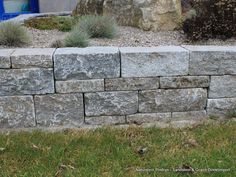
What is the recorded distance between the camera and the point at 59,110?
11.9 feet

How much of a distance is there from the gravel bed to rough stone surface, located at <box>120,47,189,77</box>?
0.55 metres

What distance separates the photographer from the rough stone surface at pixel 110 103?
361 centimetres

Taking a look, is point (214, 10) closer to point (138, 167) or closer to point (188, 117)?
point (188, 117)

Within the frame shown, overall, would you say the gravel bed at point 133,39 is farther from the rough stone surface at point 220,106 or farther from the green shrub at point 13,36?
the rough stone surface at point 220,106

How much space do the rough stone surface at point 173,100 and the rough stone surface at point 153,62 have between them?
20 cm

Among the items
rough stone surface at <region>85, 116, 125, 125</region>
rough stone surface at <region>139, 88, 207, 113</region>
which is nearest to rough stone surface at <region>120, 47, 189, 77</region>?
rough stone surface at <region>139, 88, 207, 113</region>

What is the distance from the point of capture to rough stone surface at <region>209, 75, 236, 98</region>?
3.74 m

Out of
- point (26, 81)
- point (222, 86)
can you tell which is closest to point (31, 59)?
point (26, 81)

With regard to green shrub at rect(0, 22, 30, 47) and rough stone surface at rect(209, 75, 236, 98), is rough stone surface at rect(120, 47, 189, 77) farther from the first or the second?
green shrub at rect(0, 22, 30, 47)

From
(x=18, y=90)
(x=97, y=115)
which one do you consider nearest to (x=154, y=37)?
(x=97, y=115)

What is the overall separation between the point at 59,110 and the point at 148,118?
0.89 meters

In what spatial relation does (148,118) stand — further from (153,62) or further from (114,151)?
(114,151)

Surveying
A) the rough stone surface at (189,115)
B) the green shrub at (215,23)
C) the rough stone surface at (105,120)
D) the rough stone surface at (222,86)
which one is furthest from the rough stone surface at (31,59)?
the green shrub at (215,23)

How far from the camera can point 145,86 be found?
3629mm
